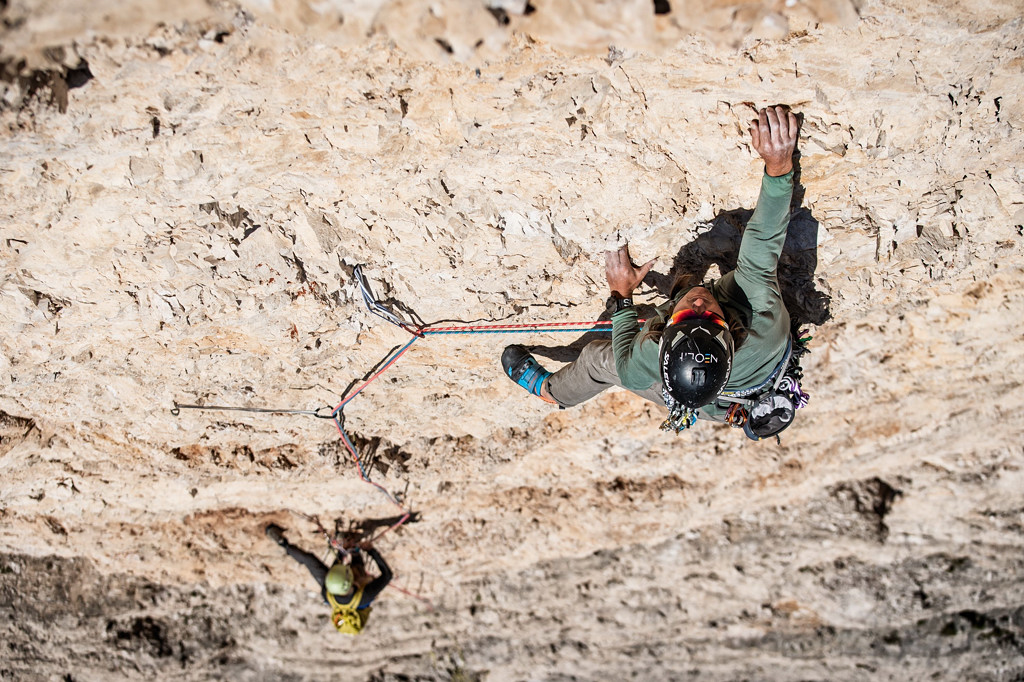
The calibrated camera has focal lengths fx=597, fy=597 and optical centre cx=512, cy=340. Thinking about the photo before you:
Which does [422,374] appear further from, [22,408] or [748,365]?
[22,408]

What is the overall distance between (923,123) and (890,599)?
171 inches

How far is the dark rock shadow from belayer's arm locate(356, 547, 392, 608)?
332cm

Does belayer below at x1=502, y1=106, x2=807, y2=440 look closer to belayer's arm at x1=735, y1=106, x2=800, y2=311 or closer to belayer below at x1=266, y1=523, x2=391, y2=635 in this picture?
belayer's arm at x1=735, y1=106, x2=800, y2=311

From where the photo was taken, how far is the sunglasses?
8.25ft

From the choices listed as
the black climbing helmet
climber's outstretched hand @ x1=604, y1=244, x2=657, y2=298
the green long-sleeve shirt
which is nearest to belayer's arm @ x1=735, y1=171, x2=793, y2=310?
the green long-sleeve shirt

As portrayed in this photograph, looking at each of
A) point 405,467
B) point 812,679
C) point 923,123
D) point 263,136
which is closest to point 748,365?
point 923,123

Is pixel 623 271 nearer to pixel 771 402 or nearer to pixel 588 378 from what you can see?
pixel 588 378

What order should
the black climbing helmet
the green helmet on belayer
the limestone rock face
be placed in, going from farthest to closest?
the green helmet on belayer → the black climbing helmet → the limestone rock face

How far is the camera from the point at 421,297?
10.2 ft

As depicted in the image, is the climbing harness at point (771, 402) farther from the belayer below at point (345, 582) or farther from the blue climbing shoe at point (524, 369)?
the belayer below at point (345, 582)

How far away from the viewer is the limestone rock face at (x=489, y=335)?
82.3 inches

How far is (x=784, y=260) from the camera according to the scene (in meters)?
3.04

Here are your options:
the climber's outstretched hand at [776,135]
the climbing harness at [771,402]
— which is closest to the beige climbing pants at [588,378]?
the climbing harness at [771,402]

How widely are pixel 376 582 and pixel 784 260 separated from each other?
4.57m
